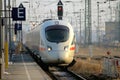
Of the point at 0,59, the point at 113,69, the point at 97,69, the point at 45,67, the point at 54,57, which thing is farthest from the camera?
the point at 45,67

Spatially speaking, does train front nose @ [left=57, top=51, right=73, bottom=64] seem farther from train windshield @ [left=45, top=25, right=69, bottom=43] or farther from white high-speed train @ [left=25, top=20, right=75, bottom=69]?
train windshield @ [left=45, top=25, right=69, bottom=43]

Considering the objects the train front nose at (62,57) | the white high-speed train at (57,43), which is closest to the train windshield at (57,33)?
the white high-speed train at (57,43)

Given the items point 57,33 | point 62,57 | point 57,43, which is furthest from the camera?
point 57,33

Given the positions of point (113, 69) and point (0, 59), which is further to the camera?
point (113, 69)

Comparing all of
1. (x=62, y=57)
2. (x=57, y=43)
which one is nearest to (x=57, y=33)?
(x=57, y=43)

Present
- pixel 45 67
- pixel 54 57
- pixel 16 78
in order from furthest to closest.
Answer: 1. pixel 45 67
2. pixel 54 57
3. pixel 16 78

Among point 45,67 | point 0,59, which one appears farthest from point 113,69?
point 45,67

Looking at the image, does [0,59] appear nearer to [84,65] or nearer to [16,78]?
[16,78]

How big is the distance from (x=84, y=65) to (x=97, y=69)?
329 cm

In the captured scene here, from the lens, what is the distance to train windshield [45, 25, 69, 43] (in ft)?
82.3

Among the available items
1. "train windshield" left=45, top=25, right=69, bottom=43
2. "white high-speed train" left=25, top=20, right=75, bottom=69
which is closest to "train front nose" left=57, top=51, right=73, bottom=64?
"white high-speed train" left=25, top=20, right=75, bottom=69

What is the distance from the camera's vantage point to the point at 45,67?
29.2 meters

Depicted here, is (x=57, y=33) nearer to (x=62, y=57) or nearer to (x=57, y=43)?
(x=57, y=43)

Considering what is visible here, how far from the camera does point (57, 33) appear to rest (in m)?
25.5
